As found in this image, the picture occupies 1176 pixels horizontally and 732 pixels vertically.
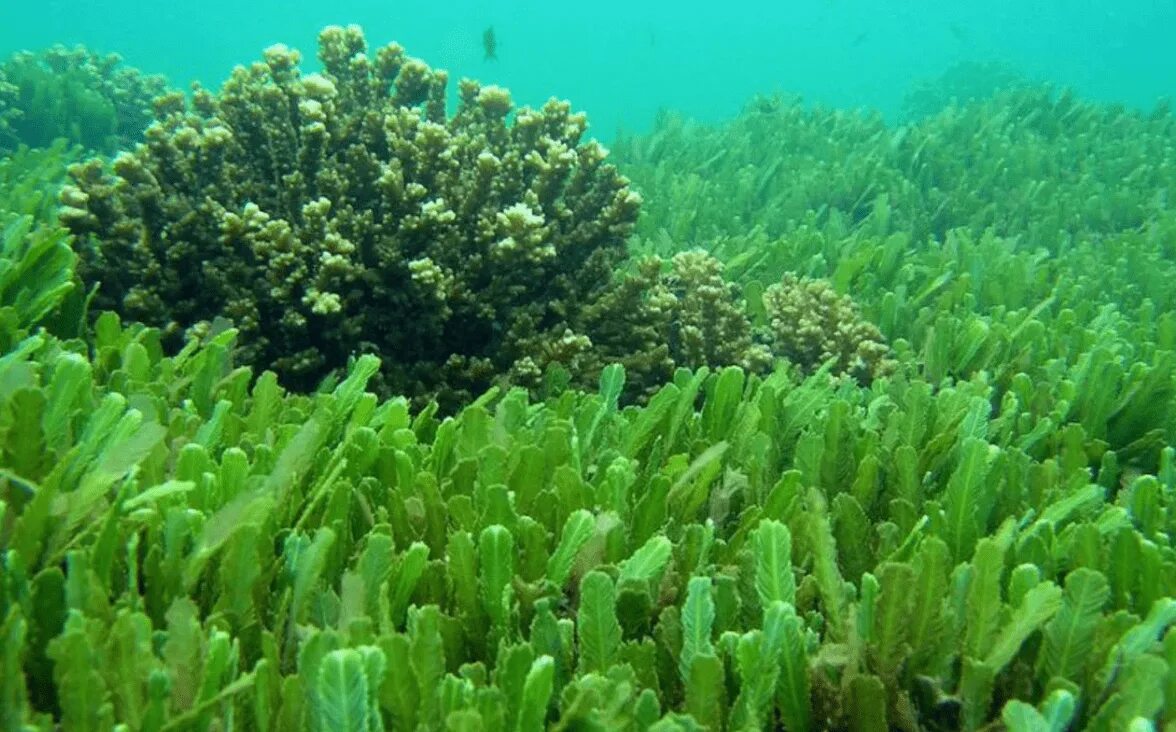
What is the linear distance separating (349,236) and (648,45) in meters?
95.9

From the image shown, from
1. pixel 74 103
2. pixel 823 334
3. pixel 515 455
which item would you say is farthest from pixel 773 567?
pixel 74 103

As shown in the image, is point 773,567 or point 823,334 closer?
point 773,567

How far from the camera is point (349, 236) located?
4.25 m

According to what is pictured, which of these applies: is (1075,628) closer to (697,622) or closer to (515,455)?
(697,622)

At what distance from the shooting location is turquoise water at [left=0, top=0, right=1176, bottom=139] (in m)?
59.6

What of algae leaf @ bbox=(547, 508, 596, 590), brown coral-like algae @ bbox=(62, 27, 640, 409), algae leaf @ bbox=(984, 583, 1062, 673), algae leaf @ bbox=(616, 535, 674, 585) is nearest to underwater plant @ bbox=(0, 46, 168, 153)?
brown coral-like algae @ bbox=(62, 27, 640, 409)

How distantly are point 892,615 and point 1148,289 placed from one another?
17.8 feet

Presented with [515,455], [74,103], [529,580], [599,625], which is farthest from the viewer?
[74,103]

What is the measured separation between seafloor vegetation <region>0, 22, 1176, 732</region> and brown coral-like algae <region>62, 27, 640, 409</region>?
0.06 feet

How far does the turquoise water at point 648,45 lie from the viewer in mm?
59625

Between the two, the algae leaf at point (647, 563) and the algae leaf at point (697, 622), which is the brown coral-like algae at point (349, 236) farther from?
the algae leaf at point (697, 622)

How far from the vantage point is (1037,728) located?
1631mm

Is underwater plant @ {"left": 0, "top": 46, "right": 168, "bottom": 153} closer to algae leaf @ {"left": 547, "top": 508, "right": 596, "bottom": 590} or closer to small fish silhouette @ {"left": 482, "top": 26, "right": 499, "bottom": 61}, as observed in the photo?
small fish silhouette @ {"left": 482, "top": 26, "right": 499, "bottom": 61}

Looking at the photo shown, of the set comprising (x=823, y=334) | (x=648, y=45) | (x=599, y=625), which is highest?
(x=648, y=45)
